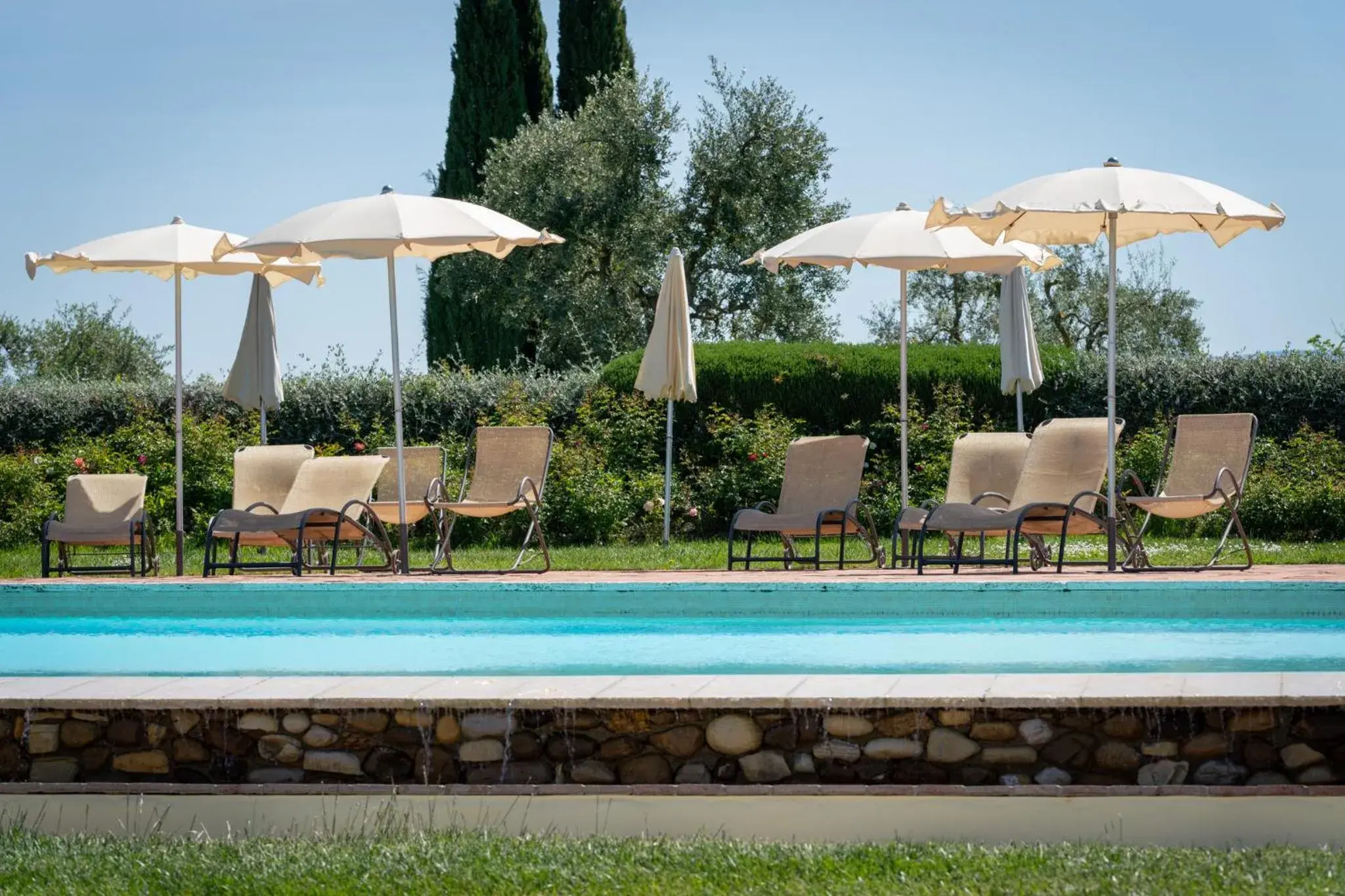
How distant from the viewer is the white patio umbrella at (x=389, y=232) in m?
8.64

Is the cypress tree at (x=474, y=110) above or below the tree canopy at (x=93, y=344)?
above

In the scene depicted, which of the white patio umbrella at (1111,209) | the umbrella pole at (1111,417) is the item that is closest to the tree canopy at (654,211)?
the white patio umbrella at (1111,209)

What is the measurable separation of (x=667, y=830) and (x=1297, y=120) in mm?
21286

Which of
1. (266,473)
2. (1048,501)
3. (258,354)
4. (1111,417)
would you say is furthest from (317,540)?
(1111,417)

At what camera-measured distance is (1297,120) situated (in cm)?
2217

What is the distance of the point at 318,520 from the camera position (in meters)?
9.25

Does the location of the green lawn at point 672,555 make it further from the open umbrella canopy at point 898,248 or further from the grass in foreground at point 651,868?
the grass in foreground at point 651,868

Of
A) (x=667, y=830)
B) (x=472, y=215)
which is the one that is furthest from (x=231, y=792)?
(x=472, y=215)

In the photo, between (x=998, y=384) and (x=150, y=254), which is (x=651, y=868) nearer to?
(x=150, y=254)

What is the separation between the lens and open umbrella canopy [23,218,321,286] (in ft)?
31.1

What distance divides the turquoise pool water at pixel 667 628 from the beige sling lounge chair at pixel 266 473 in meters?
2.65

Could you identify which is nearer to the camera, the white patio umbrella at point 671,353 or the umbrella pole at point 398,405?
the umbrella pole at point 398,405

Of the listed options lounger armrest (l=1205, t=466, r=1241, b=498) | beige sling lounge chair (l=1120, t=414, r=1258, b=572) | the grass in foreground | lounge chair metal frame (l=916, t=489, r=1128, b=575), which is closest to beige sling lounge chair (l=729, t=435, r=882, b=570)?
lounge chair metal frame (l=916, t=489, r=1128, b=575)

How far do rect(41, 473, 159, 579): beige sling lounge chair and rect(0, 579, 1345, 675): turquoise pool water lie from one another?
2.42 metres
